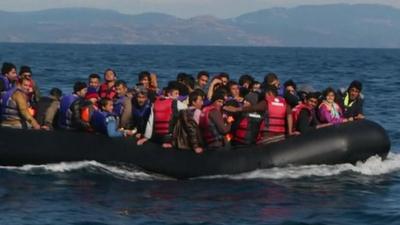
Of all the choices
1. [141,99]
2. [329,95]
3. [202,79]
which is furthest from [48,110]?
[329,95]

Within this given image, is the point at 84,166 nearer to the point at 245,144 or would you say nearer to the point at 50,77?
the point at 245,144

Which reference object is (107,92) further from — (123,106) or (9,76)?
(9,76)

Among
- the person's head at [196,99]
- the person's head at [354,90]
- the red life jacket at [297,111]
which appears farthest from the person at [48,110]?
the person's head at [354,90]

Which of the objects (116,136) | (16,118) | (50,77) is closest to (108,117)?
(116,136)

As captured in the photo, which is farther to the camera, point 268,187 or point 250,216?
point 268,187

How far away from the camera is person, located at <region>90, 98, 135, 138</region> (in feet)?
49.0

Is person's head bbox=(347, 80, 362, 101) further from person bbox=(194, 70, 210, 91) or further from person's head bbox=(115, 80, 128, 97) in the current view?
person's head bbox=(115, 80, 128, 97)

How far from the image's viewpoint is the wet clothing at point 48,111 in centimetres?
1569

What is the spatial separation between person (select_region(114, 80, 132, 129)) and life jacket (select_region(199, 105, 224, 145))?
57.2 inches

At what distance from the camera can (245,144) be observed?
15508 mm

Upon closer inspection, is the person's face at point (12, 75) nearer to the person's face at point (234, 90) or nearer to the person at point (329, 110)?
the person's face at point (234, 90)

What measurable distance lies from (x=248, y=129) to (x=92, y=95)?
3188 mm

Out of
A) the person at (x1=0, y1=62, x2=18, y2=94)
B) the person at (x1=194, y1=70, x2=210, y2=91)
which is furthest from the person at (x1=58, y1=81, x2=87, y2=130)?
the person at (x1=194, y1=70, x2=210, y2=91)

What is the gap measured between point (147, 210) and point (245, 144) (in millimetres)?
3260
